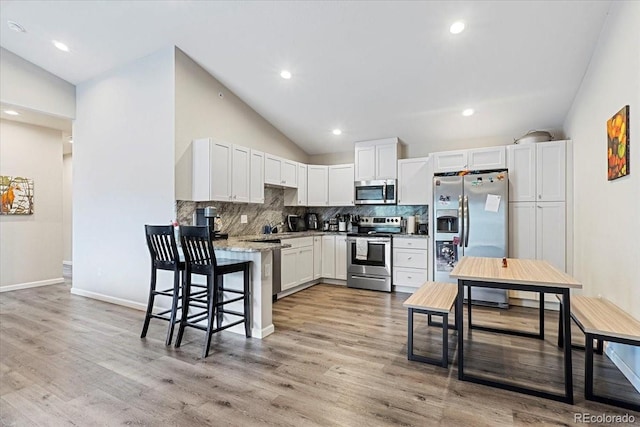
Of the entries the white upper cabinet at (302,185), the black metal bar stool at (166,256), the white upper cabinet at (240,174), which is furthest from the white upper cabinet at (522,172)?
the black metal bar stool at (166,256)

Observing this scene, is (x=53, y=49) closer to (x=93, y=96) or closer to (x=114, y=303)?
(x=93, y=96)

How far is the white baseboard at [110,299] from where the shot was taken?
4184 millimetres

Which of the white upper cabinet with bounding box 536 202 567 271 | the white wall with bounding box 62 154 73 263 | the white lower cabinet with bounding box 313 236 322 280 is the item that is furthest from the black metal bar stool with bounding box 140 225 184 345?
the white wall with bounding box 62 154 73 263

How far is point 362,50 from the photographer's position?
3.56 meters

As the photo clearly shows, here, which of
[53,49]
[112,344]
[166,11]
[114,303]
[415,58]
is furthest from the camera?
[114,303]

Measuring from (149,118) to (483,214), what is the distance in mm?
4517

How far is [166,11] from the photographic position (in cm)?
331

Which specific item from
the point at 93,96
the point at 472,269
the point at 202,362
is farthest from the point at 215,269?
the point at 93,96

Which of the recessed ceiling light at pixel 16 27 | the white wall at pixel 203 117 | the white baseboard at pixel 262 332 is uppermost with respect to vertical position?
the recessed ceiling light at pixel 16 27

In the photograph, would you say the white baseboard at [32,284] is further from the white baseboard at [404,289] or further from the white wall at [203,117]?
the white baseboard at [404,289]

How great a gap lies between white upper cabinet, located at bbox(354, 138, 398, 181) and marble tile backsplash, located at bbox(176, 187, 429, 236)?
624 millimetres

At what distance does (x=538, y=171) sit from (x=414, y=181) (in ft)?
5.46

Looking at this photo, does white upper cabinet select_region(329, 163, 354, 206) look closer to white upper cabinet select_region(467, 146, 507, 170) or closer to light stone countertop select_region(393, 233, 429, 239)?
light stone countertop select_region(393, 233, 429, 239)

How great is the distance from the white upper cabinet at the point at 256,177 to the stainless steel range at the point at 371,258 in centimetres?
164
